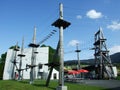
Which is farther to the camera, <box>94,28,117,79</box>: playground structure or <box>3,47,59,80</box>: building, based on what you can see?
<box>3,47,59,80</box>: building

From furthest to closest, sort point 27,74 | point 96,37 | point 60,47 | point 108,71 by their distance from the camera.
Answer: point 27,74
point 96,37
point 108,71
point 60,47

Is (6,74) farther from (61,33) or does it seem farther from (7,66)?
(61,33)

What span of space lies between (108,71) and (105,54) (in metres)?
4.29

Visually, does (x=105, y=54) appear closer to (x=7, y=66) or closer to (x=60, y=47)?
(x=7, y=66)

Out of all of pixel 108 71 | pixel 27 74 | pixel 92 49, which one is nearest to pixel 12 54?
pixel 27 74

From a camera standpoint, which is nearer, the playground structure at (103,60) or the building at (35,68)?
the playground structure at (103,60)

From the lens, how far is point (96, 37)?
5025 centimetres

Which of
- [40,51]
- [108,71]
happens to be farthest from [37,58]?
[108,71]

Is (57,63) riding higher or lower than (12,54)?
lower

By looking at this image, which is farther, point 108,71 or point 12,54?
point 12,54

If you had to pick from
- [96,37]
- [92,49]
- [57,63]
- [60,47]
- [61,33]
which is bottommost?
[57,63]

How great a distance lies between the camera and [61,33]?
60.9 feet

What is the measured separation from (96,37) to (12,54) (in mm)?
25373

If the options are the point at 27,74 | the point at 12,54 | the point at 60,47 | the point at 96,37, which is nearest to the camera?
the point at 60,47
